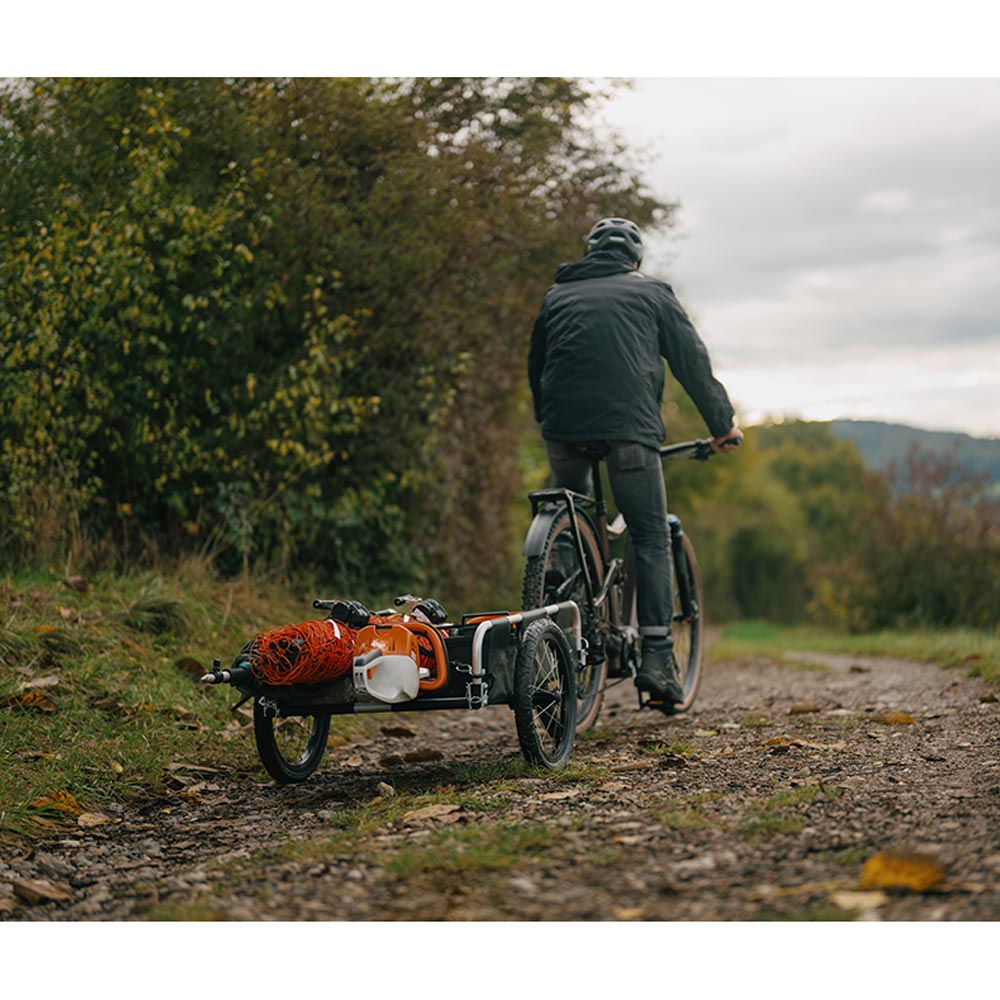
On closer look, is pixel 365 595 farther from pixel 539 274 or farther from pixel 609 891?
pixel 609 891

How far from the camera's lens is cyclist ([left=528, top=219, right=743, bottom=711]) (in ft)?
16.5

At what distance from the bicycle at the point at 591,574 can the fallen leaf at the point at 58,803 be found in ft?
5.80

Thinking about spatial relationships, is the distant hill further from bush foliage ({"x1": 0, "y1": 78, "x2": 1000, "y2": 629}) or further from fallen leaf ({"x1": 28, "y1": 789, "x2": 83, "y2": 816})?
fallen leaf ({"x1": 28, "y1": 789, "x2": 83, "y2": 816})

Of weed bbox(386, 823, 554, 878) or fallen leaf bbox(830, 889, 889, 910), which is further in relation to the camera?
weed bbox(386, 823, 554, 878)

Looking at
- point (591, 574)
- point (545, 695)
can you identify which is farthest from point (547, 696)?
point (591, 574)

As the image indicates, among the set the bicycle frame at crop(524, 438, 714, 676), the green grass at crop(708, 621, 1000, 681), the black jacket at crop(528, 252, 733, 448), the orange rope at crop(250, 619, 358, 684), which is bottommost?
the green grass at crop(708, 621, 1000, 681)

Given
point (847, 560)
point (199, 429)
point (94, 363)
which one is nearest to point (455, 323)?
point (199, 429)

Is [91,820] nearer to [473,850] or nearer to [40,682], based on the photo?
[40,682]

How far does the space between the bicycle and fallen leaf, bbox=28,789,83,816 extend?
1.77 m

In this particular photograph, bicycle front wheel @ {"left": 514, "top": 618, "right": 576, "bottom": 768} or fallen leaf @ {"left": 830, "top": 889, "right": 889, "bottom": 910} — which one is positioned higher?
bicycle front wheel @ {"left": 514, "top": 618, "right": 576, "bottom": 768}

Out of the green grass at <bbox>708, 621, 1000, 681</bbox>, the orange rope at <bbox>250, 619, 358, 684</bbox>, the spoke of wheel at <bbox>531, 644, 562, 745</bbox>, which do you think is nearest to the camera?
the orange rope at <bbox>250, 619, 358, 684</bbox>

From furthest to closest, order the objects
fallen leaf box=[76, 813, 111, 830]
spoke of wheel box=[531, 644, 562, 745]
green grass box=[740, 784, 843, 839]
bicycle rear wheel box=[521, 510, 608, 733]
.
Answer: bicycle rear wheel box=[521, 510, 608, 733]
spoke of wheel box=[531, 644, 562, 745]
fallen leaf box=[76, 813, 111, 830]
green grass box=[740, 784, 843, 839]

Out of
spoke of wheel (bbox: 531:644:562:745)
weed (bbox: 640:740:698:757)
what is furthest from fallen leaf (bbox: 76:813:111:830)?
weed (bbox: 640:740:698:757)

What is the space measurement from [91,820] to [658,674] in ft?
8.16
